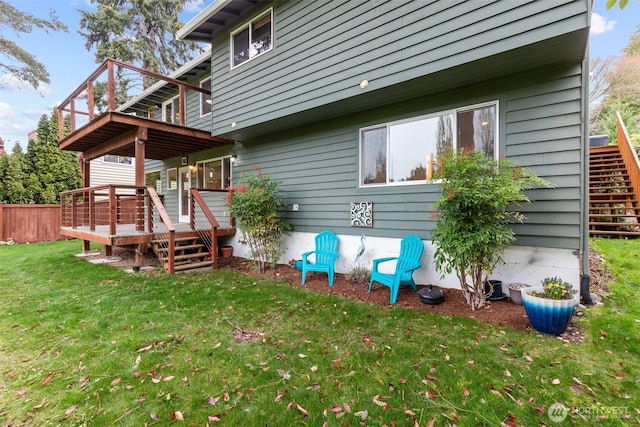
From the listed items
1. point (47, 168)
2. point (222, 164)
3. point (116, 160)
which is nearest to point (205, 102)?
point (222, 164)

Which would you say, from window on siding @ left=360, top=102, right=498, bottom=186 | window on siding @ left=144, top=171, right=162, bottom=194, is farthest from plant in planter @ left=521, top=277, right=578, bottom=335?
window on siding @ left=144, top=171, right=162, bottom=194

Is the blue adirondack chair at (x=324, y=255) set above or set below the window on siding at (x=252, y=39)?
below

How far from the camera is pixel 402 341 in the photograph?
10.1ft

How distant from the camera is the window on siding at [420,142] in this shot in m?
4.36

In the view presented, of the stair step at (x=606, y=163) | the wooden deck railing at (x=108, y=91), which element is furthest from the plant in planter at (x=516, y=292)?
the wooden deck railing at (x=108, y=91)

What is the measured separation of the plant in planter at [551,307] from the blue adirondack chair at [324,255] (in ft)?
9.99

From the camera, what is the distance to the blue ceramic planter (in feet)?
9.68

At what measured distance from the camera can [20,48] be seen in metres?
13.1

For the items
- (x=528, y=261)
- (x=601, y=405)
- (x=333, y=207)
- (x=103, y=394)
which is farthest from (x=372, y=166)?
(x=103, y=394)

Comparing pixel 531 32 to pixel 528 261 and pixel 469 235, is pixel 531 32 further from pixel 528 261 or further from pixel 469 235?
pixel 528 261

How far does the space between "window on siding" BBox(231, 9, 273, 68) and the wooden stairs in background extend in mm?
4385

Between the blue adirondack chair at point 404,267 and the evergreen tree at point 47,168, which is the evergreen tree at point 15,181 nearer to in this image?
the evergreen tree at point 47,168

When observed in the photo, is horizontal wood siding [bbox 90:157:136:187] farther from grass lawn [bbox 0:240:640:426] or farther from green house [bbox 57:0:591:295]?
grass lawn [bbox 0:240:640:426]

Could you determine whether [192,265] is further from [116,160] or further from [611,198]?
[116,160]
